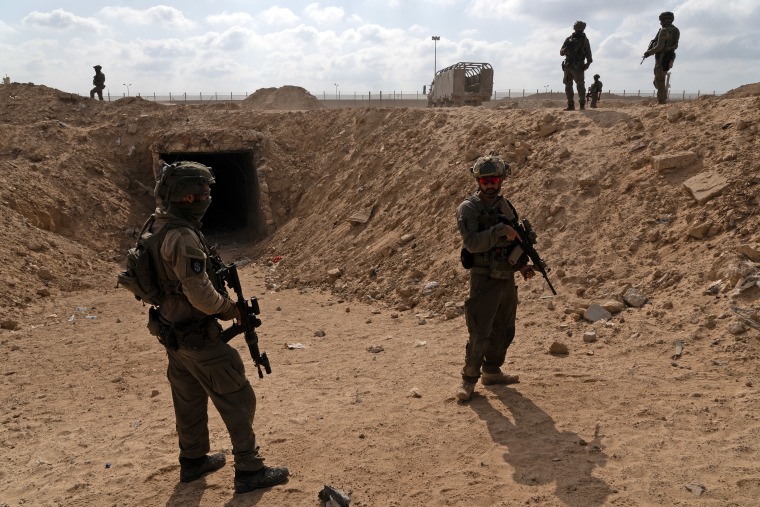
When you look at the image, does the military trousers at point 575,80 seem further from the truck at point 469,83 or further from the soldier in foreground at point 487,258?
the truck at point 469,83

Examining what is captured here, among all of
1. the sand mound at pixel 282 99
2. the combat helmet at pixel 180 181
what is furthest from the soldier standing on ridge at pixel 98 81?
the combat helmet at pixel 180 181

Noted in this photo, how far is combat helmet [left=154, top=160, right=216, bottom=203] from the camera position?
3293 mm

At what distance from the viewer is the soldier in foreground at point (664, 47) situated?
9.27 metres

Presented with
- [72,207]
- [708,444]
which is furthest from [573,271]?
[72,207]

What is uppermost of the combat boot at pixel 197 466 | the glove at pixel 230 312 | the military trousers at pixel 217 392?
the glove at pixel 230 312

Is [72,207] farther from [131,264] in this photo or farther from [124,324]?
[131,264]

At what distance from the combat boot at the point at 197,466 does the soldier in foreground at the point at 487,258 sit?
6.30 ft

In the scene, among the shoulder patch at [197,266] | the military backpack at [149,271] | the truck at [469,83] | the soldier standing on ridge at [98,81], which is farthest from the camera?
the truck at [469,83]

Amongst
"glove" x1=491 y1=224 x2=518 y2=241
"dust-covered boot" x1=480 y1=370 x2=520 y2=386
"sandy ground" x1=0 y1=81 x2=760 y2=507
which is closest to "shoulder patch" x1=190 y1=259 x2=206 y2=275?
"sandy ground" x1=0 y1=81 x2=760 y2=507

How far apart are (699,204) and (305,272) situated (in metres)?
6.26

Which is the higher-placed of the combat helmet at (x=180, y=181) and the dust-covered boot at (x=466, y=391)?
the combat helmet at (x=180, y=181)

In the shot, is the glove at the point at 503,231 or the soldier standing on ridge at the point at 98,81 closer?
the glove at the point at 503,231

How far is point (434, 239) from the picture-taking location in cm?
880

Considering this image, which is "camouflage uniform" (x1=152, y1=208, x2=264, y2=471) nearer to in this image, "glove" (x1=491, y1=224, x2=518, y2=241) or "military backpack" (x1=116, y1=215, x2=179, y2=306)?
"military backpack" (x1=116, y1=215, x2=179, y2=306)
